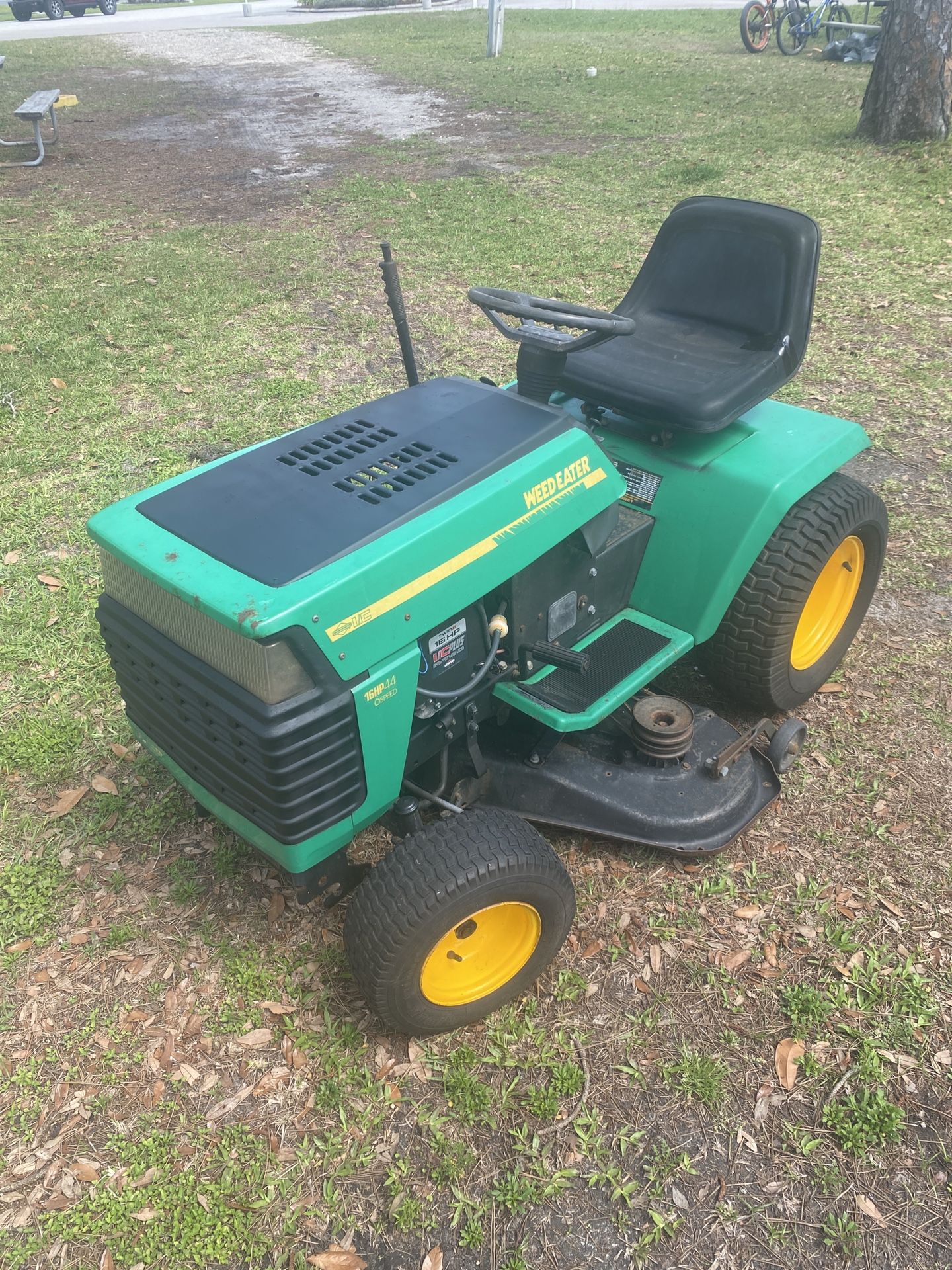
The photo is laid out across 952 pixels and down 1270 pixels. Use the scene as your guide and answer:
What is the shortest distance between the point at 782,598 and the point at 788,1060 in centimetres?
119

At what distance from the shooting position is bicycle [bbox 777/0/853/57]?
13656 millimetres

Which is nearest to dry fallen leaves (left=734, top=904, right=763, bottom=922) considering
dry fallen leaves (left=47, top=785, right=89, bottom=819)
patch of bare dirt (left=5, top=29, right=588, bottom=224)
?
dry fallen leaves (left=47, top=785, right=89, bottom=819)

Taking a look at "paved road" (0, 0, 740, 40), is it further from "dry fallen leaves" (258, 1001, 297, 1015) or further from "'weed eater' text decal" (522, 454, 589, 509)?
"dry fallen leaves" (258, 1001, 297, 1015)

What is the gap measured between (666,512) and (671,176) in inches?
264

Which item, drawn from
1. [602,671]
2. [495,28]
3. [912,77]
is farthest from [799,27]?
[602,671]

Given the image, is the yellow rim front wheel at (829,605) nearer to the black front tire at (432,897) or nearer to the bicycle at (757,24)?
the black front tire at (432,897)

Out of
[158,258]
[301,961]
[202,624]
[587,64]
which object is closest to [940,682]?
[301,961]

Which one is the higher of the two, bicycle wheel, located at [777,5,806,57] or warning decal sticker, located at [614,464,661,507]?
bicycle wheel, located at [777,5,806,57]

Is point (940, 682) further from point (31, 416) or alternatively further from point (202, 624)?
point (31, 416)

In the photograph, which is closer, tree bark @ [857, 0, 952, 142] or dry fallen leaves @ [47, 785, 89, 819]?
dry fallen leaves @ [47, 785, 89, 819]

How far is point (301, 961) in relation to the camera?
2.44m

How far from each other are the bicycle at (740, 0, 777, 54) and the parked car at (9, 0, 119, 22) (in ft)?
58.7

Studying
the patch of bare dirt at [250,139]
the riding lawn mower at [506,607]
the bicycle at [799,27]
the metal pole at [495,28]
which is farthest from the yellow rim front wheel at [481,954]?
the bicycle at [799,27]

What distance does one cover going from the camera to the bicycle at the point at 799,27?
13.7 meters
